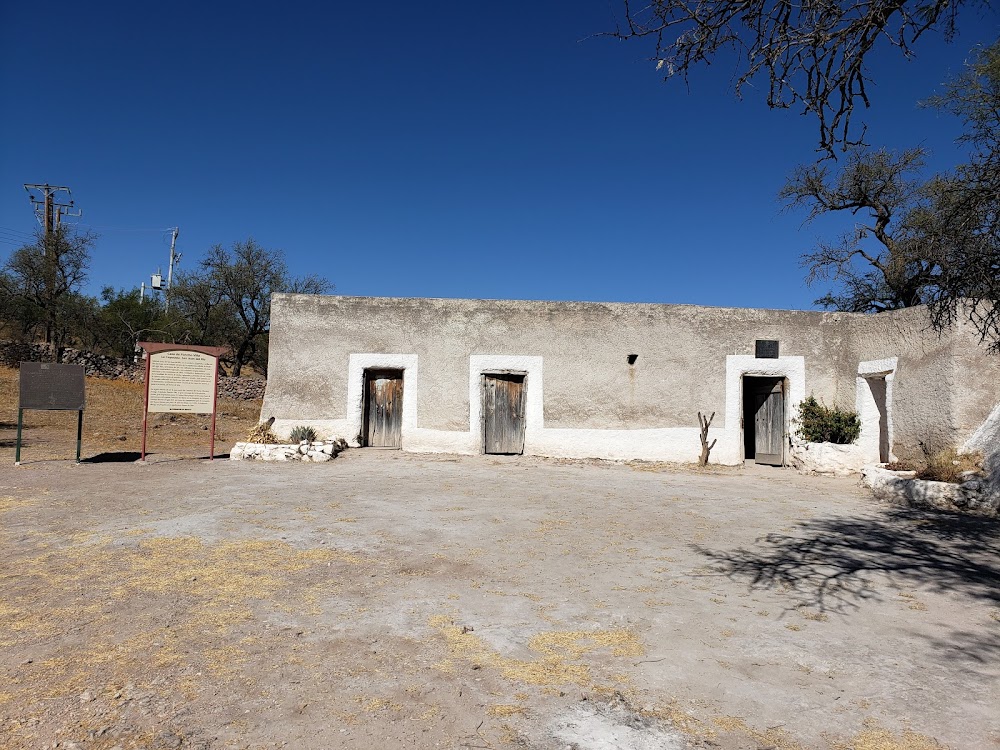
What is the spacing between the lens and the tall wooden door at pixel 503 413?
42.7 feet

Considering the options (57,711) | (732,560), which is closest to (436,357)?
(732,560)

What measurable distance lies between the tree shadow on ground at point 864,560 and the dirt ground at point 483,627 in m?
0.04

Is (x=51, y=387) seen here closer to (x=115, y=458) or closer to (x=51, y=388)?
(x=51, y=388)

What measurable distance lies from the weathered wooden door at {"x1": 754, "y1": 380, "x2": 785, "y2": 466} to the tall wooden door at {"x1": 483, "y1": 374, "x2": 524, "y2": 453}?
5.38m

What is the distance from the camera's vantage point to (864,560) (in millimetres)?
5520

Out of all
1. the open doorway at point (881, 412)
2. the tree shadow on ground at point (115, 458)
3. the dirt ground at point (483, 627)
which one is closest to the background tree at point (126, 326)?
the tree shadow on ground at point (115, 458)

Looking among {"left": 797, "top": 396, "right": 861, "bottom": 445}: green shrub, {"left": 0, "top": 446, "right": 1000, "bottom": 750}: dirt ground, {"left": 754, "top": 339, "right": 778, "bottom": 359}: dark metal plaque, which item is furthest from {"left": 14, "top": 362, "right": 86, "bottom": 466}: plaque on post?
{"left": 797, "top": 396, "right": 861, "bottom": 445}: green shrub

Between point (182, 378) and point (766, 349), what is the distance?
11483 millimetres

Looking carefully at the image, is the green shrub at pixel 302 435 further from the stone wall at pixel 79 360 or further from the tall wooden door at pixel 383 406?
the stone wall at pixel 79 360

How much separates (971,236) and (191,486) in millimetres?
9139

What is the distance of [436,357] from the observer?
42.3ft

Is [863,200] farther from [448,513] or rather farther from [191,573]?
[191,573]

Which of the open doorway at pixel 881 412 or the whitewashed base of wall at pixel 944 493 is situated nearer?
the whitewashed base of wall at pixel 944 493

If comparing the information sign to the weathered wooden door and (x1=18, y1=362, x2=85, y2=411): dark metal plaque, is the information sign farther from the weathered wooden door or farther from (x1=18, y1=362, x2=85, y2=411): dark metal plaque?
the weathered wooden door
